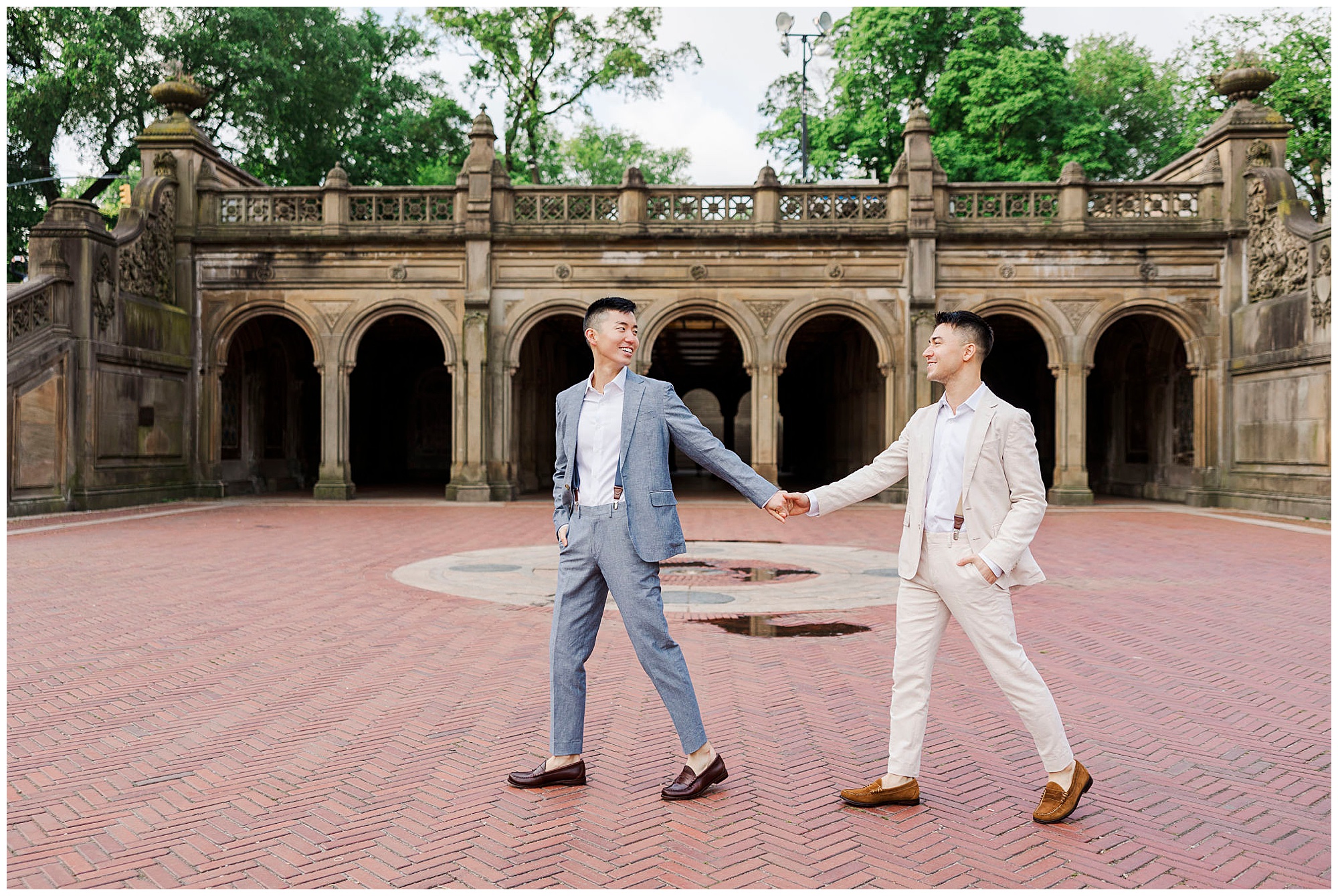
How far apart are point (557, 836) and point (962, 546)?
1968 mm

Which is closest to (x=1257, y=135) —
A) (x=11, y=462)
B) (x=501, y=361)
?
(x=501, y=361)

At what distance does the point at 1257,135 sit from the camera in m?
21.7

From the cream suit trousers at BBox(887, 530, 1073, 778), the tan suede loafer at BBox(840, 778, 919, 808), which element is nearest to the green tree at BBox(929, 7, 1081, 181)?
the cream suit trousers at BBox(887, 530, 1073, 778)

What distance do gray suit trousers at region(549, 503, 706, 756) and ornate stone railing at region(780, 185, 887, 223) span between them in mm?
19975

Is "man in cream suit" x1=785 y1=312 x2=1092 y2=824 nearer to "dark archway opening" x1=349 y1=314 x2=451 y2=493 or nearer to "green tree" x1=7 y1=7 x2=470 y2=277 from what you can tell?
"dark archway opening" x1=349 y1=314 x2=451 y2=493

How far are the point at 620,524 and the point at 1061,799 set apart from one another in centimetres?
211

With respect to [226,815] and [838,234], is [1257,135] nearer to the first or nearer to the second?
[838,234]

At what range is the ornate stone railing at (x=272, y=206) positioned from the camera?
23234 millimetres

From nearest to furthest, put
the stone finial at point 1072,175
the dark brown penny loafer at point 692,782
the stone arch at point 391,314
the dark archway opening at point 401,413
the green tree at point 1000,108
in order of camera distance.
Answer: the dark brown penny loafer at point 692,782 < the stone finial at point 1072,175 < the stone arch at point 391,314 < the green tree at point 1000,108 < the dark archway opening at point 401,413

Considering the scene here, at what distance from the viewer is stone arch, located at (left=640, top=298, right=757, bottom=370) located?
23109mm

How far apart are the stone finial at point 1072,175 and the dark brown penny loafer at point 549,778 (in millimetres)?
22132

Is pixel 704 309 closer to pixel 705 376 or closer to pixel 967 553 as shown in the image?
pixel 967 553

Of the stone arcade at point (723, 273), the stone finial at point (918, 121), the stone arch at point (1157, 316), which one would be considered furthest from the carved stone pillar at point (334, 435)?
the stone arch at point (1157, 316)

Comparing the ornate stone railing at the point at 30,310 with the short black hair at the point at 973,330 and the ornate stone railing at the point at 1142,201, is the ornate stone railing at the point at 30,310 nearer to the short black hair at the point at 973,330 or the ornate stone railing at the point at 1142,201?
the short black hair at the point at 973,330
